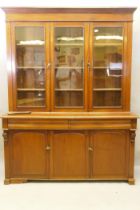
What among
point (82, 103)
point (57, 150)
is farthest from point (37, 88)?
point (57, 150)

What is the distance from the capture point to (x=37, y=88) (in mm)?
3260

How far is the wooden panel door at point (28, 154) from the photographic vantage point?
3.07 meters

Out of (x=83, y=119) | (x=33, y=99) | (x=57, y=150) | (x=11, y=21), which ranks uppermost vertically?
(x=11, y=21)

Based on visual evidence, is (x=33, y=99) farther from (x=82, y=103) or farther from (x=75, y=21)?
(x=75, y=21)

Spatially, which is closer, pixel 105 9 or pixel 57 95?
pixel 105 9

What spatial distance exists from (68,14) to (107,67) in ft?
2.70

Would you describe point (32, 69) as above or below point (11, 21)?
below

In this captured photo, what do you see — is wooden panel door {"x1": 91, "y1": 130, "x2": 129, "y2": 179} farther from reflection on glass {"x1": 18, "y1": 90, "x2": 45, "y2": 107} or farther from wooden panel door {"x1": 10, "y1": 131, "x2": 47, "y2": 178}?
reflection on glass {"x1": 18, "y1": 90, "x2": 45, "y2": 107}

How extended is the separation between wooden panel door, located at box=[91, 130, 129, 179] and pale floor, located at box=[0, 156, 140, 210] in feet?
0.56
